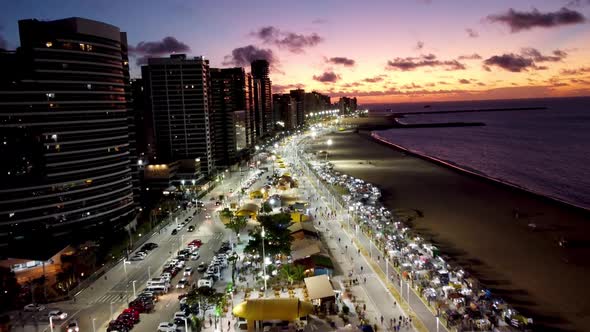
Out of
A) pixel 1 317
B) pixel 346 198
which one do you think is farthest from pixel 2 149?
pixel 346 198

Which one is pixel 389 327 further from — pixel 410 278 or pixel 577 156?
pixel 577 156

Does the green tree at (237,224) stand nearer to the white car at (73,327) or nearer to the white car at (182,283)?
the white car at (182,283)

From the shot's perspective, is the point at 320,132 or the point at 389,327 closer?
the point at 389,327

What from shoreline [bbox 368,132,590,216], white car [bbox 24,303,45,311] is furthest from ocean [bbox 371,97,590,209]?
white car [bbox 24,303,45,311]

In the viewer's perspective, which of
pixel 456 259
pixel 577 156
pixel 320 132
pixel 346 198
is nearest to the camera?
pixel 456 259

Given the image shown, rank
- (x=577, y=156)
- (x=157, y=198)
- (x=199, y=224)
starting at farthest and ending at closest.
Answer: (x=577, y=156) → (x=157, y=198) → (x=199, y=224)

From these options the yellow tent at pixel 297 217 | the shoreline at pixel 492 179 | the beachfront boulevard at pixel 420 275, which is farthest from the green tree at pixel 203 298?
the shoreline at pixel 492 179

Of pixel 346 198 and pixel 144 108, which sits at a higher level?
pixel 144 108

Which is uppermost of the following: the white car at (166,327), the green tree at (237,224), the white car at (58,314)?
the green tree at (237,224)
